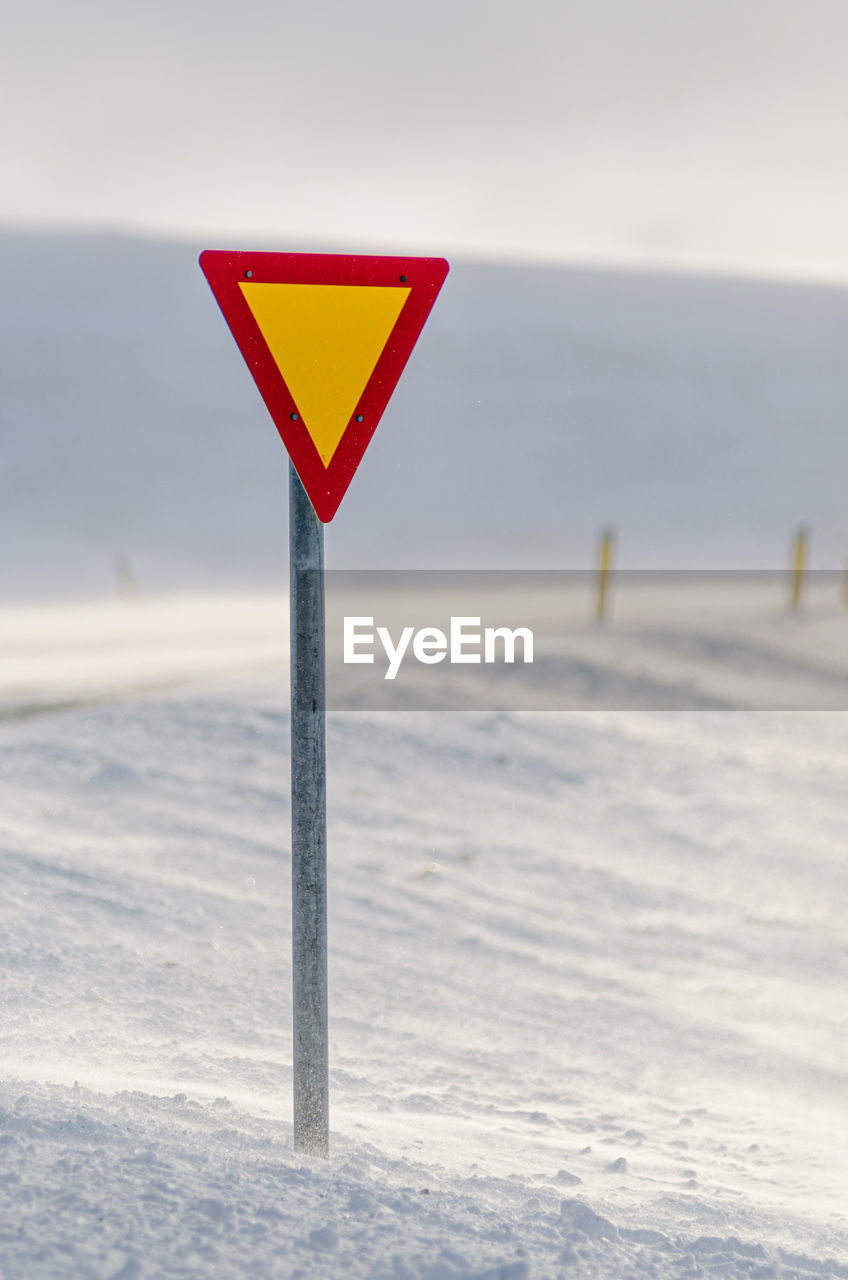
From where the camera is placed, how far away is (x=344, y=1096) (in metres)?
4.07

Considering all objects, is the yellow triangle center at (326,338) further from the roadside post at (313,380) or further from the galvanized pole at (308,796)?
the galvanized pole at (308,796)

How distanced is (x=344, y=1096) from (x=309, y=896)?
5.06 feet

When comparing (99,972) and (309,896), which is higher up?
(309,896)

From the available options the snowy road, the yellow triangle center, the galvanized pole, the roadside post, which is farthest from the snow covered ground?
the yellow triangle center

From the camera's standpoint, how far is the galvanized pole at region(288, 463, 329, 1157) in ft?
8.94

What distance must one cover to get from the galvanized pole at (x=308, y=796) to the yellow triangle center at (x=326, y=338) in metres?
0.15

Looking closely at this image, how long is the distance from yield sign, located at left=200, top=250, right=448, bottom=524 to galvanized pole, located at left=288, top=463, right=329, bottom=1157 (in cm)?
10

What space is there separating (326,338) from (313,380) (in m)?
0.09

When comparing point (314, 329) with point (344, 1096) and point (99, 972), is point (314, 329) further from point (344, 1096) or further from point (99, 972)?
point (99, 972)

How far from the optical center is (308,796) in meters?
2.78

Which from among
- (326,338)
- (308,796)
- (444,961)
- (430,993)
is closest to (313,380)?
(326,338)

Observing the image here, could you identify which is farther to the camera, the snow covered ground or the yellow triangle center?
the snow covered ground

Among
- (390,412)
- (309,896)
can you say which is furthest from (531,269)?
(309,896)

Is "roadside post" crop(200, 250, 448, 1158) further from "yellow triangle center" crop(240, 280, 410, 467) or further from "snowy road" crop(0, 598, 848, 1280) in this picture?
"snowy road" crop(0, 598, 848, 1280)
